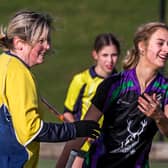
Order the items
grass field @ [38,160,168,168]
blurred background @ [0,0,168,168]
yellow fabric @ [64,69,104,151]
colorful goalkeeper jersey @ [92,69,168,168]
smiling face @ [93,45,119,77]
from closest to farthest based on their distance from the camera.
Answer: colorful goalkeeper jersey @ [92,69,168,168] < smiling face @ [93,45,119,77] < yellow fabric @ [64,69,104,151] < grass field @ [38,160,168,168] < blurred background @ [0,0,168,168]

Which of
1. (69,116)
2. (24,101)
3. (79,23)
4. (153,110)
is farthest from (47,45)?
(79,23)

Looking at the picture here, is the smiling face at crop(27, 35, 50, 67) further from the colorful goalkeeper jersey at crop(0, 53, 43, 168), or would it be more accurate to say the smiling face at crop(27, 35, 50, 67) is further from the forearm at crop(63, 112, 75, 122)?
the forearm at crop(63, 112, 75, 122)

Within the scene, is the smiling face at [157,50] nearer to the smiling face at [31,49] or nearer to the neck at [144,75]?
the neck at [144,75]

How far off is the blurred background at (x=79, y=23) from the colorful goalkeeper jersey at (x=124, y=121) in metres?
10.2

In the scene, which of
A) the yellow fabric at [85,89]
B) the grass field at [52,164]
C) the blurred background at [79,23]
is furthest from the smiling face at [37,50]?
the blurred background at [79,23]

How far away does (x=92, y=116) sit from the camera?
19.6ft

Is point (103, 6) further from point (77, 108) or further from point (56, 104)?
point (77, 108)

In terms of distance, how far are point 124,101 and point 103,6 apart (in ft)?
46.1

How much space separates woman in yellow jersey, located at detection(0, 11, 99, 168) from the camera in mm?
5035

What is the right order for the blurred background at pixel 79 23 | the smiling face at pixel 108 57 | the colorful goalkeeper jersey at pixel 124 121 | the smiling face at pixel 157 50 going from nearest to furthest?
the colorful goalkeeper jersey at pixel 124 121 < the smiling face at pixel 157 50 < the smiling face at pixel 108 57 < the blurred background at pixel 79 23

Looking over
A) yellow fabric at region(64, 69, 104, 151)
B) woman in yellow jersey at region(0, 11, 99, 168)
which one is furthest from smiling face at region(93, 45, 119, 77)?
woman in yellow jersey at region(0, 11, 99, 168)

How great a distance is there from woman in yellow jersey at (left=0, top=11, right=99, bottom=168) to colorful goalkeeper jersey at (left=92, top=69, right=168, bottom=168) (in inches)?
22.6

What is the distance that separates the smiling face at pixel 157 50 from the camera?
601cm

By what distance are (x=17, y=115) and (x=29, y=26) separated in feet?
1.69
